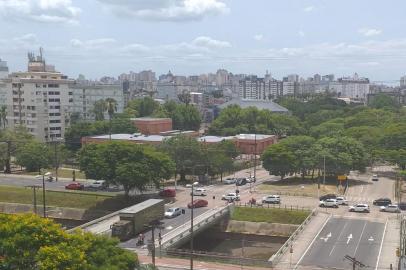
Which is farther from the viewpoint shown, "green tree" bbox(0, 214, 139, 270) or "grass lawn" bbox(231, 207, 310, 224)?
"grass lawn" bbox(231, 207, 310, 224)

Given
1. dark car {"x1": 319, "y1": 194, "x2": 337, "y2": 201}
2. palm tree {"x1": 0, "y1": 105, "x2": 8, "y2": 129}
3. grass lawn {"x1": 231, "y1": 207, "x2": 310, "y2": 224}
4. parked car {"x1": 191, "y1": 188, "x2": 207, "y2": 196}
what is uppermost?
palm tree {"x1": 0, "y1": 105, "x2": 8, "y2": 129}

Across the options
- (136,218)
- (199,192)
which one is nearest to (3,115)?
(199,192)

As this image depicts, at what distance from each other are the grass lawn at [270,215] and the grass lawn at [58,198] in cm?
1471

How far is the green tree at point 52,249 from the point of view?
23469 mm

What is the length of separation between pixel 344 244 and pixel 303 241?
3.14 m

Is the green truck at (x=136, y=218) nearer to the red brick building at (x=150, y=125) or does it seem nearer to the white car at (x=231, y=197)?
the white car at (x=231, y=197)

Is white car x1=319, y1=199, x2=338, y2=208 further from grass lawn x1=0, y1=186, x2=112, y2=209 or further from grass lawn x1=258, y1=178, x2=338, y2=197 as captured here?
grass lawn x1=0, y1=186, x2=112, y2=209

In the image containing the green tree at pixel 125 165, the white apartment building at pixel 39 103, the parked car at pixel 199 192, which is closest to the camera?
the green tree at pixel 125 165

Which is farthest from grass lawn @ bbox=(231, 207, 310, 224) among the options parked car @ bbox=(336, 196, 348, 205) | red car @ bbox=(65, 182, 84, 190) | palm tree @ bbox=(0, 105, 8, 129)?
palm tree @ bbox=(0, 105, 8, 129)

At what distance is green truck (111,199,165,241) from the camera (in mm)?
42250

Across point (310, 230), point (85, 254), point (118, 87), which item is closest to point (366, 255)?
point (310, 230)

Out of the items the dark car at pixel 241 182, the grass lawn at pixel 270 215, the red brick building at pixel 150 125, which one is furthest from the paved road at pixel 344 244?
the red brick building at pixel 150 125

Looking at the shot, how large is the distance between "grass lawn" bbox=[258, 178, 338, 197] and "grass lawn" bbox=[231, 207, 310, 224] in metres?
9.32

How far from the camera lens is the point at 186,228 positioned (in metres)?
45.8
